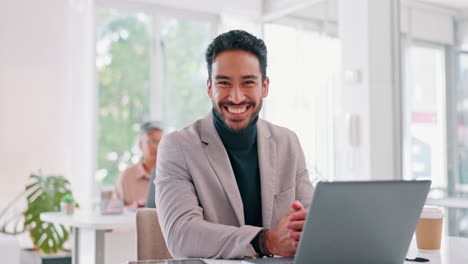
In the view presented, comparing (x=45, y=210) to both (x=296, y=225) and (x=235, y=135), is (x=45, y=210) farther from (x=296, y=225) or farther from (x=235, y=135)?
(x=296, y=225)

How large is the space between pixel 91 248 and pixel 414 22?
3.19m

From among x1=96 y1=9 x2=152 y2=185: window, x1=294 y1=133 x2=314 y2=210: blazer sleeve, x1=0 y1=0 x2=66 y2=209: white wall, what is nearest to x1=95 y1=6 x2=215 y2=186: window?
x1=96 y1=9 x2=152 y2=185: window

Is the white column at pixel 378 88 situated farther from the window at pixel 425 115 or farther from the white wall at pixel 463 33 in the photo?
the white wall at pixel 463 33

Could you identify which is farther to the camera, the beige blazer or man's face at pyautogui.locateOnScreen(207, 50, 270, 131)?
man's face at pyautogui.locateOnScreen(207, 50, 270, 131)

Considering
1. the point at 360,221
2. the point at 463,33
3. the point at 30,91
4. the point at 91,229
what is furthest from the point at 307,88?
the point at 360,221

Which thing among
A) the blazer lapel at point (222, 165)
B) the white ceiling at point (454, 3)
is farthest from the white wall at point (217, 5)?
the blazer lapel at point (222, 165)

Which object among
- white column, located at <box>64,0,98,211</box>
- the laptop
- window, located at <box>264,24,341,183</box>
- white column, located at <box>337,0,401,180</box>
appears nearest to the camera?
the laptop

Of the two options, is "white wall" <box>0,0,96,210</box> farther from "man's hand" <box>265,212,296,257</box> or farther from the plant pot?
"man's hand" <box>265,212,296,257</box>

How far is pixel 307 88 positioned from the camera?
5.54 m

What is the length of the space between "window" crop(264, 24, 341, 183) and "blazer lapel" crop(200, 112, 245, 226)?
11.8 feet

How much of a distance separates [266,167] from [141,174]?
247 centimetres

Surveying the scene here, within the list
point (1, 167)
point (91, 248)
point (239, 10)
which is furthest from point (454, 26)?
point (1, 167)

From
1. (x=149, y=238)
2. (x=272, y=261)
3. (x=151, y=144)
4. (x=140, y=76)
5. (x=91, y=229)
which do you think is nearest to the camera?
(x=272, y=261)

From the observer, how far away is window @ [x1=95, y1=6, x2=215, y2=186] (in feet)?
18.4
